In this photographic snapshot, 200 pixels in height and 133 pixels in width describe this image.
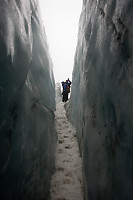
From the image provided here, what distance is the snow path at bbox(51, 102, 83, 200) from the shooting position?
2439 mm

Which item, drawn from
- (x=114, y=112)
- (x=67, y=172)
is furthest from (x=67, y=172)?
(x=114, y=112)

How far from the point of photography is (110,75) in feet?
5.34

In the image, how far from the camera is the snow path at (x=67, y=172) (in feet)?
8.00

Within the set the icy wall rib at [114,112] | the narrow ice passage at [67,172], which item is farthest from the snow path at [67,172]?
the icy wall rib at [114,112]

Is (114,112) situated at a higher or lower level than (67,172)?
higher

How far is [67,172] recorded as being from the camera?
2895 millimetres

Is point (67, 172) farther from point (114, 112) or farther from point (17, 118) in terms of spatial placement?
point (114, 112)

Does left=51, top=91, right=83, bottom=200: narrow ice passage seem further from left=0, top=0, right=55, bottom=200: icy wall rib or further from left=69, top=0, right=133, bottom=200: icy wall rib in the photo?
left=69, top=0, right=133, bottom=200: icy wall rib

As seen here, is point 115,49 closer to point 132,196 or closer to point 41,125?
point 132,196

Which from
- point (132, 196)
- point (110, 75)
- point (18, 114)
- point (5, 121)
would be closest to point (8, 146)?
point (5, 121)

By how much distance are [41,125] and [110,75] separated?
52.5 inches

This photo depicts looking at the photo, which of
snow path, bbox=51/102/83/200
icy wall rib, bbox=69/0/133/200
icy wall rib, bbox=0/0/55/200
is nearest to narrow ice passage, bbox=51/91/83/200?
snow path, bbox=51/102/83/200

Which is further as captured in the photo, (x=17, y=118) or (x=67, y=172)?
(x=67, y=172)

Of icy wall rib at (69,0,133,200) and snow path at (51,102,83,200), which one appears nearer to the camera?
icy wall rib at (69,0,133,200)
